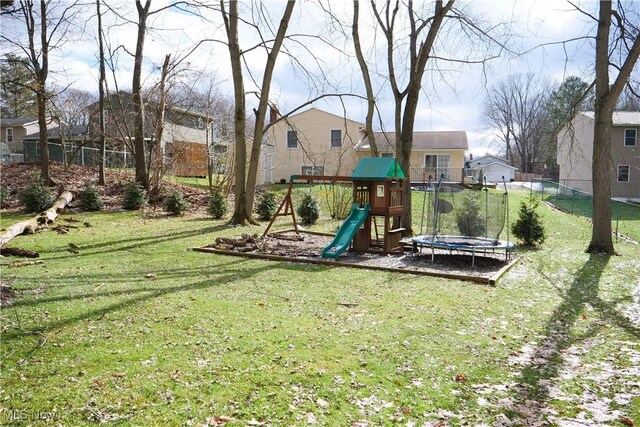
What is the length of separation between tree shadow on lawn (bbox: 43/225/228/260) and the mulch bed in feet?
5.25

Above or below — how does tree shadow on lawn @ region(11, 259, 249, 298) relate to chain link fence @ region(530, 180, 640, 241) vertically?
below

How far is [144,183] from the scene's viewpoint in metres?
20.3

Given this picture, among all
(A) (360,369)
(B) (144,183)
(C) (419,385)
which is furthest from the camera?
(B) (144,183)

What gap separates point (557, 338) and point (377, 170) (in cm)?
603

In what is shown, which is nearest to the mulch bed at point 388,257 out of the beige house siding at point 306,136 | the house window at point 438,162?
the beige house siding at point 306,136

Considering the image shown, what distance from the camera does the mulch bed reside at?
9023 mm

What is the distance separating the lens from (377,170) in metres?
10.7

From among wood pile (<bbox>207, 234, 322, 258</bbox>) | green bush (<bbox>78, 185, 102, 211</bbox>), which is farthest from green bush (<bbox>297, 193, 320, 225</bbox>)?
green bush (<bbox>78, 185, 102, 211</bbox>)

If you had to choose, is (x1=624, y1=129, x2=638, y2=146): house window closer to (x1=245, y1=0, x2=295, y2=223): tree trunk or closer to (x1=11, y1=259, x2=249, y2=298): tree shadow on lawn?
(x1=245, y1=0, x2=295, y2=223): tree trunk

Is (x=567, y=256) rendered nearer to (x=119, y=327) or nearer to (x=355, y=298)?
(x=355, y=298)

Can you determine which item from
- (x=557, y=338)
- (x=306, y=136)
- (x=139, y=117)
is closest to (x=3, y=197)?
(x=139, y=117)

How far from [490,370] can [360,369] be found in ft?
3.81

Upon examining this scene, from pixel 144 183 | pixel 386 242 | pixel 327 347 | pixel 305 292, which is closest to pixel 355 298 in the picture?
pixel 305 292

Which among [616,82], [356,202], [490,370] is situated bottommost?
[490,370]
